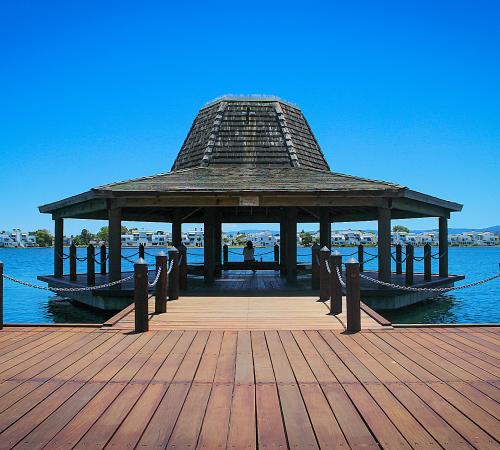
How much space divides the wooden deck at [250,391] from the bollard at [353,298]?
406 millimetres

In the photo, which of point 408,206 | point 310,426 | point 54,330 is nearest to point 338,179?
point 408,206

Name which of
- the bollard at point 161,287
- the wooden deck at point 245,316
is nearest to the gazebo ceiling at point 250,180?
the wooden deck at point 245,316

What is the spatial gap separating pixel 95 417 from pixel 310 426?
5.85 ft

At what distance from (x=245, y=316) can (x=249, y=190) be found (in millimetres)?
4503

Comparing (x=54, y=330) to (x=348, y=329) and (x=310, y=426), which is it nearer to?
(x=348, y=329)

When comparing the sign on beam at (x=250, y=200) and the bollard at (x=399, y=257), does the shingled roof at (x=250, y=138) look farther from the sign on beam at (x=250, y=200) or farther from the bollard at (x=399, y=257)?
the bollard at (x=399, y=257)

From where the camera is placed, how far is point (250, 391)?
4719 mm

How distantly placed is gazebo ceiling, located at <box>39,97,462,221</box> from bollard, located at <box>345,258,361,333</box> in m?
5.25

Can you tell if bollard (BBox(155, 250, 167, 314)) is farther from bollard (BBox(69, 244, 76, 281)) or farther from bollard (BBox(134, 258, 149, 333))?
bollard (BBox(69, 244, 76, 281))

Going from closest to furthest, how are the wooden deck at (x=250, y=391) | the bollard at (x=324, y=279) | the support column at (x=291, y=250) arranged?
the wooden deck at (x=250, y=391) < the bollard at (x=324, y=279) < the support column at (x=291, y=250)

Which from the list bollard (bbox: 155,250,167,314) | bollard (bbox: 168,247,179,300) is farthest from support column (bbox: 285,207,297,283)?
bollard (bbox: 155,250,167,314)

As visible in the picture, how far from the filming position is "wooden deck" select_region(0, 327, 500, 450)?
366 cm

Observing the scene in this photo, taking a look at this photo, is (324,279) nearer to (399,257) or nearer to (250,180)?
(250,180)

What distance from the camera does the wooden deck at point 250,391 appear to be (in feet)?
12.0
